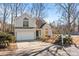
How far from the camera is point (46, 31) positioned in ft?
21.1

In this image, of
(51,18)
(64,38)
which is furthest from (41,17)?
(64,38)

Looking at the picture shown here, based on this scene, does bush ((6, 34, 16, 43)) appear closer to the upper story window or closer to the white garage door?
the white garage door

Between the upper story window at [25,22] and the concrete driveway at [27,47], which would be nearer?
the concrete driveway at [27,47]

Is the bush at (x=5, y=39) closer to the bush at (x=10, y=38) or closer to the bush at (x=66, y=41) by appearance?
the bush at (x=10, y=38)

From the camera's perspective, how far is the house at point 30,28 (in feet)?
21.1

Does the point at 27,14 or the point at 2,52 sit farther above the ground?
the point at 27,14

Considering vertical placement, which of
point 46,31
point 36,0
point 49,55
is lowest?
point 49,55

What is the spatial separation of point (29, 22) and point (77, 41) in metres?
0.99

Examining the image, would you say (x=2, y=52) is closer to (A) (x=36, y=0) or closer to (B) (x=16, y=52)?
(B) (x=16, y=52)

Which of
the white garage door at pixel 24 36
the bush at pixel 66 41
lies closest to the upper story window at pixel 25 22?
the white garage door at pixel 24 36

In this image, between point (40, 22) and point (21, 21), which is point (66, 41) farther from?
point (21, 21)

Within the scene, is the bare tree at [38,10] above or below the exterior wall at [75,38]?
above

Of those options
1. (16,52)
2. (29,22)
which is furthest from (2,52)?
(29,22)

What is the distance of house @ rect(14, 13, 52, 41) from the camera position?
253 inches
